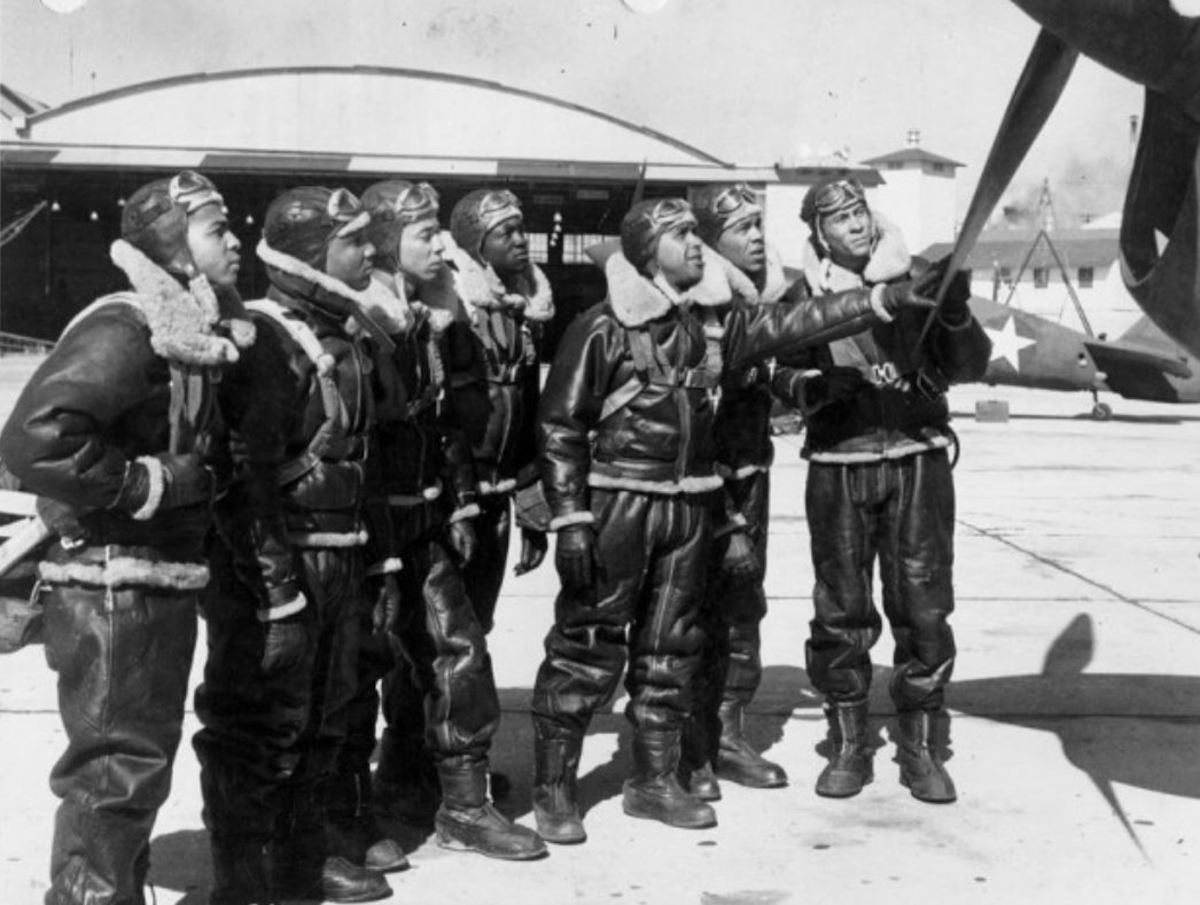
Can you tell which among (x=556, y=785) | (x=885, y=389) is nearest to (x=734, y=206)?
(x=885, y=389)

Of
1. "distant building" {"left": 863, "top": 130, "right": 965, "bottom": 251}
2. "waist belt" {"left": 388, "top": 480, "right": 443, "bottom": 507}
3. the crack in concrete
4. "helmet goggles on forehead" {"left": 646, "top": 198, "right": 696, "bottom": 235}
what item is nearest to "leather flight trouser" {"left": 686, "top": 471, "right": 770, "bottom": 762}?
"helmet goggles on forehead" {"left": 646, "top": 198, "right": 696, "bottom": 235}

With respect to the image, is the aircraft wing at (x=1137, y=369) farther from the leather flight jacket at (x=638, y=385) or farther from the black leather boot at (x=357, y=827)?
the black leather boot at (x=357, y=827)

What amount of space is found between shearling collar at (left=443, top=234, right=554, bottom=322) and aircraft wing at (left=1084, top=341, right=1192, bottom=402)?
62.9 ft

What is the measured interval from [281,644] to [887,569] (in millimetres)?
2495

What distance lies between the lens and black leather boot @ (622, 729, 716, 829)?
17.5ft

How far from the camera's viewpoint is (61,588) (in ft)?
12.4

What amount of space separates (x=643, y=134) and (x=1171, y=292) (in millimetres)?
29995

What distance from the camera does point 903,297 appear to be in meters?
5.17

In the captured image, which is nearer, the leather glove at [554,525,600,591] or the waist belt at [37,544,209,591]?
the waist belt at [37,544,209,591]

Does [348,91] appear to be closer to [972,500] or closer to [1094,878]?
[972,500]

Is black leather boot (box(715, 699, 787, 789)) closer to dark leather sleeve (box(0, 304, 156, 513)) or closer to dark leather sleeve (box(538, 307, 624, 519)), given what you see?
dark leather sleeve (box(538, 307, 624, 519))

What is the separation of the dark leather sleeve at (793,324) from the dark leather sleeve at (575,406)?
48 cm

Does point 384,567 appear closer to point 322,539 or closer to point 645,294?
point 322,539

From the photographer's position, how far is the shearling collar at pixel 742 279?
5503 mm
